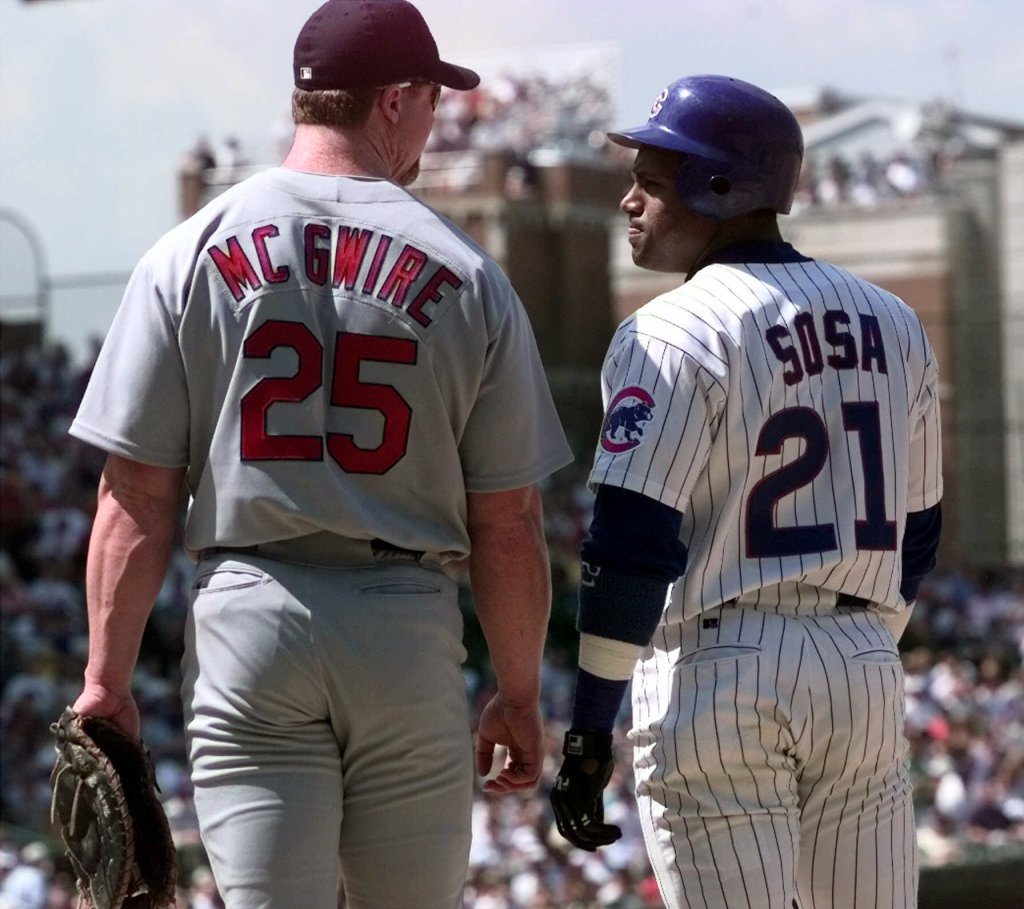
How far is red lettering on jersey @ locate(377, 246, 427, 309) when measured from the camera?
2914mm

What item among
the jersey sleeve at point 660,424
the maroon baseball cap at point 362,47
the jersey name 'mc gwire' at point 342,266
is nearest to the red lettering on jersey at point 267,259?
the jersey name 'mc gwire' at point 342,266

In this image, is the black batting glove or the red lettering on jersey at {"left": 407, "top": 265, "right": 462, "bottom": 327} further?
Result: the black batting glove

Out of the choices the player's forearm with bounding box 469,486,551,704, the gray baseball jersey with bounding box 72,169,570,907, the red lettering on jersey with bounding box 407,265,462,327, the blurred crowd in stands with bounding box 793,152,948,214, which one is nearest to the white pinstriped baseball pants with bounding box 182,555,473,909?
Answer: the gray baseball jersey with bounding box 72,169,570,907

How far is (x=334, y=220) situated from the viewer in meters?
2.95

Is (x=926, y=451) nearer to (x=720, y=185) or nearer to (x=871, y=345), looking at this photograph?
(x=871, y=345)

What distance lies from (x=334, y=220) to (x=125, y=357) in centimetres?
37

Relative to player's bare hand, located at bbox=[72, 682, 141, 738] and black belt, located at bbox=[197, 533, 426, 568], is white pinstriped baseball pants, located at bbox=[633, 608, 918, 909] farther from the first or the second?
player's bare hand, located at bbox=[72, 682, 141, 738]

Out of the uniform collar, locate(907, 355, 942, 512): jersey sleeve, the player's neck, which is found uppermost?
the player's neck

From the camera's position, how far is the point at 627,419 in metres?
3.06

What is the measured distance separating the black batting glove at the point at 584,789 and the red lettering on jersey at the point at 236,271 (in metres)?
0.85

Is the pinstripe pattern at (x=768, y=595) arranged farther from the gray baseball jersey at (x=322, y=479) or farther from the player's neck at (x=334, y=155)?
the player's neck at (x=334, y=155)

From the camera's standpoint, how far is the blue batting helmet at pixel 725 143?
3225 mm

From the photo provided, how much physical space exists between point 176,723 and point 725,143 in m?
12.5

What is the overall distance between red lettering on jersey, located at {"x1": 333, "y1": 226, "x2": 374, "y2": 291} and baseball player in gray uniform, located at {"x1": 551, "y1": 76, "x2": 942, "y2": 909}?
18.0 inches
